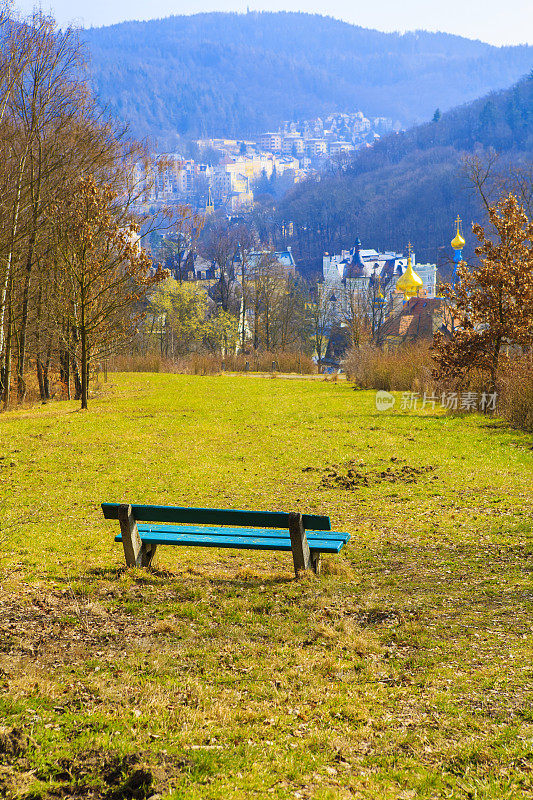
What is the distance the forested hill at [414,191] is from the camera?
133m

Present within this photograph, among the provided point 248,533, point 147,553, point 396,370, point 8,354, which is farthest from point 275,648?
point 396,370

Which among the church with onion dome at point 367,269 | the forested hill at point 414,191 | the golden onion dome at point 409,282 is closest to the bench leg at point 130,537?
the golden onion dome at point 409,282

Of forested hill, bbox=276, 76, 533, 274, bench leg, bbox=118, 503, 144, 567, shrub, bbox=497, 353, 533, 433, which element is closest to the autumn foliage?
shrub, bbox=497, 353, 533, 433

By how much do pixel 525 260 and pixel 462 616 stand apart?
50.7 ft

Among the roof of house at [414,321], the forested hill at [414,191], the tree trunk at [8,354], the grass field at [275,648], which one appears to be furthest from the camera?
the forested hill at [414,191]

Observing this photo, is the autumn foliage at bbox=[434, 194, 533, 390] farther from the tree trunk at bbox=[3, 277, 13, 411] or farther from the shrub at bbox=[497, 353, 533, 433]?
the tree trunk at bbox=[3, 277, 13, 411]

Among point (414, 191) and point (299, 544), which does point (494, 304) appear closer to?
point (299, 544)

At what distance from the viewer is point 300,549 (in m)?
6.65

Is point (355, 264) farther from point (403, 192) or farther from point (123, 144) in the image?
point (123, 144)

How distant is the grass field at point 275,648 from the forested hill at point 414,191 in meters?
117

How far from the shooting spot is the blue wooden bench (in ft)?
21.3

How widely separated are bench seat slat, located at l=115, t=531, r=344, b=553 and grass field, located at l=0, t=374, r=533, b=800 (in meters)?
0.36

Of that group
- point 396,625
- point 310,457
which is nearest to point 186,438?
point 310,457

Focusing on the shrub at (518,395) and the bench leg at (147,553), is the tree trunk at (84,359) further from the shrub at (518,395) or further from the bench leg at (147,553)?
the bench leg at (147,553)
